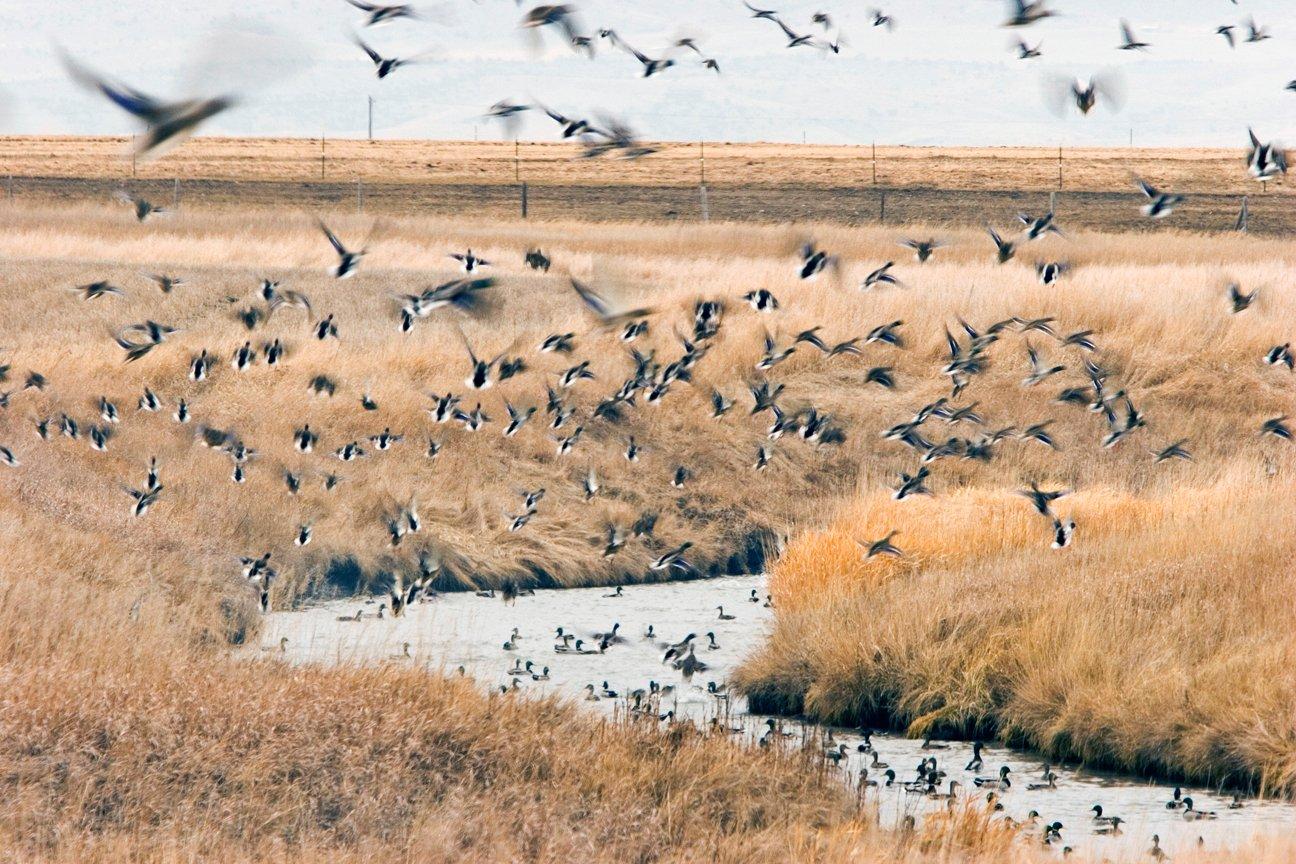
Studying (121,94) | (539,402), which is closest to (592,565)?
(539,402)

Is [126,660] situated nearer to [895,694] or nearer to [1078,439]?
[895,694]

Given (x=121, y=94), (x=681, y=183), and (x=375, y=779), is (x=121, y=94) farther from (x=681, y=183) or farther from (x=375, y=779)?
(x=681, y=183)

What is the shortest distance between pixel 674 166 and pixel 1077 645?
269 ft

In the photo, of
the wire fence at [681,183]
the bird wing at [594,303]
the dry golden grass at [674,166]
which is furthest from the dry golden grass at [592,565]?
the dry golden grass at [674,166]

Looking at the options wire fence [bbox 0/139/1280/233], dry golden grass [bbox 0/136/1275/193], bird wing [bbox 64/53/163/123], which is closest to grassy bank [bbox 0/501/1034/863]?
bird wing [bbox 64/53/163/123]

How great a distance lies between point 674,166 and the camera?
94.2 metres

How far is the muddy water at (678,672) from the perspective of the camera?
38.4 ft

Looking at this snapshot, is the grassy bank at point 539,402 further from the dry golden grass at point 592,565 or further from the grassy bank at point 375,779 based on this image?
the grassy bank at point 375,779

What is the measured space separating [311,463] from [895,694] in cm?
1135

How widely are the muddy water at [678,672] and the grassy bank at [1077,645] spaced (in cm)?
34

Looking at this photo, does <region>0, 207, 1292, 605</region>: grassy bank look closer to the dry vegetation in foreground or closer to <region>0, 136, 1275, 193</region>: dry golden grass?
the dry vegetation in foreground

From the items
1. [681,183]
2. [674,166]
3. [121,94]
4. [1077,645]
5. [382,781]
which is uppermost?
[674,166]

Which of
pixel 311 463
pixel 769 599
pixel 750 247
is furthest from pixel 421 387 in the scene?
pixel 750 247

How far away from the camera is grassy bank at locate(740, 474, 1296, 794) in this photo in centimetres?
1304
